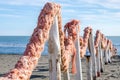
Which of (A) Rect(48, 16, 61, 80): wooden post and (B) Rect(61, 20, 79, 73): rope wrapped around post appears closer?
(A) Rect(48, 16, 61, 80): wooden post

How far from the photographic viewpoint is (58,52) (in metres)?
8.96

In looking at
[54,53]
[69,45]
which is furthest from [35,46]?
[69,45]

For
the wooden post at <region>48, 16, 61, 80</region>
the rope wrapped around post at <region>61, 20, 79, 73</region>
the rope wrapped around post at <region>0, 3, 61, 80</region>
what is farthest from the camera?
the rope wrapped around post at <region>61, 20, 79, 73</region>

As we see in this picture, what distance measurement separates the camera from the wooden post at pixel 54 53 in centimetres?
888

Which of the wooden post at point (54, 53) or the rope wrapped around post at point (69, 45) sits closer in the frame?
the wooden post at point (54, 53)

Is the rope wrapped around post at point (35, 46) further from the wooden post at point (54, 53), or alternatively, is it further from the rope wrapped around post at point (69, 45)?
the rope wrapped around post at point (69, 45)

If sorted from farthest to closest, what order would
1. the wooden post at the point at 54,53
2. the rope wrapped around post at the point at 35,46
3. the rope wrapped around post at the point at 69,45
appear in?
the rope wrapped around post at the point at 69,45
the wooden post at the point at 54,53
the rope wrapped around post at the point at 35,46

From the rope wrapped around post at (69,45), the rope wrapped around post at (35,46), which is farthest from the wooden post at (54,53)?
the rope wrapped around post at (69,45)

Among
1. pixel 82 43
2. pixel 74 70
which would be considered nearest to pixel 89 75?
pixel 82 43

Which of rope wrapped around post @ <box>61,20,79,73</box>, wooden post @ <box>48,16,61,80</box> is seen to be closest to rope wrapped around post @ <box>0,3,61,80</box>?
wooden post @ <box>48,16,61,80</box>

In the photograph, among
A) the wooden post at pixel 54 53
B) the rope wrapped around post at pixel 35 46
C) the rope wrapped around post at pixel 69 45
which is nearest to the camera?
the rope wrapped around post at pixel 35 46

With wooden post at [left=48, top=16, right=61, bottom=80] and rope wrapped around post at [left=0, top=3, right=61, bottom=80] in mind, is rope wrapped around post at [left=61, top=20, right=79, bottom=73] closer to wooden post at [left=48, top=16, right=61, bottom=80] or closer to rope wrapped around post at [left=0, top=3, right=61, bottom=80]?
wooden post at [left=48, top=16, right=61, bottom=80]

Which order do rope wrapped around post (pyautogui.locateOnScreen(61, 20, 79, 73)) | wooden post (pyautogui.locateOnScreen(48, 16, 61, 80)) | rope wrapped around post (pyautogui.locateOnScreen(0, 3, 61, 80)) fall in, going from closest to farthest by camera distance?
rope wrapped around post (pyautogui.locateOnScreen(0, 3, 61, 80)) < wooden post (pyautogui.locateOnScreen(48, 16, 61, 80)) < rope wrapped around post (pyautogui.locateOnScreen(61, 20, 79, 73))

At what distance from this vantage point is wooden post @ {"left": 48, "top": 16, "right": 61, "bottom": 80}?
29.1ft
